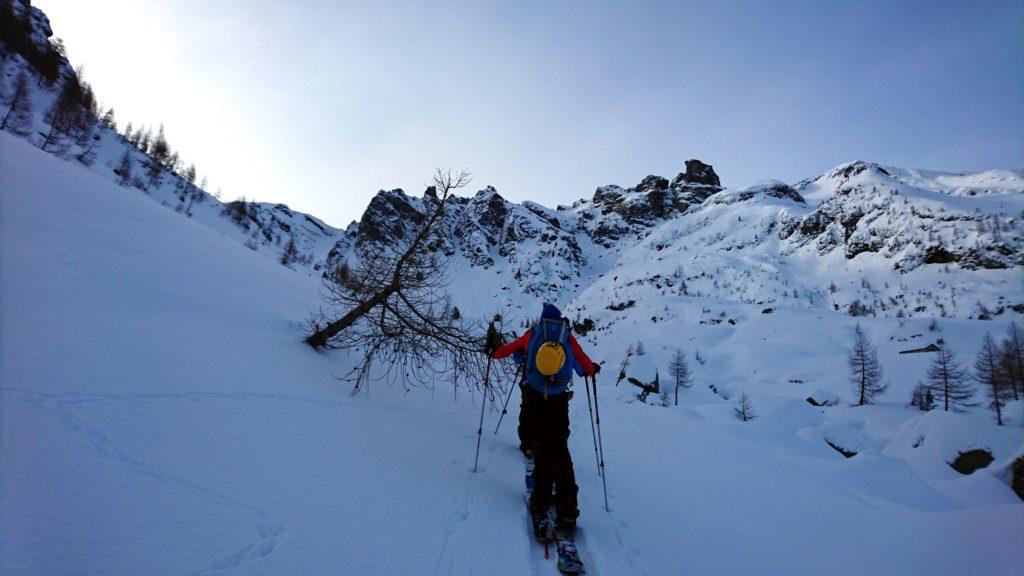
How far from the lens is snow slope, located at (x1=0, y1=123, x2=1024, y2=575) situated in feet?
7.43

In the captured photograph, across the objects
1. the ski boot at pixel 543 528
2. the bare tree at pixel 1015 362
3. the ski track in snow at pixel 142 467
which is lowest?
the ski boot at pixel 543 528

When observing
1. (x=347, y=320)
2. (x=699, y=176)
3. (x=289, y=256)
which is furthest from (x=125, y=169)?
(x=699, y=176)

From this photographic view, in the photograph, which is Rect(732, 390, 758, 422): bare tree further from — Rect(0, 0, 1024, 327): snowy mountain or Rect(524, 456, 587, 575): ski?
Rect(524, 456, 587, 575): ski

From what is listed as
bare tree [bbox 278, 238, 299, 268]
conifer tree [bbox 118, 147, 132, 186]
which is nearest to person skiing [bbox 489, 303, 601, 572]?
bare tree [bbox 278, 238, 299, 268]

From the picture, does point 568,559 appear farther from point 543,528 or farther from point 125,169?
point 125,169

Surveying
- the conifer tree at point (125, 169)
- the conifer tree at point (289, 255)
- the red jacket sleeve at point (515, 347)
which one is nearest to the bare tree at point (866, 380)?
the red jacket sleeve at point (515, 347)

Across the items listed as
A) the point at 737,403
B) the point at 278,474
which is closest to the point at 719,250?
the point at 737,403

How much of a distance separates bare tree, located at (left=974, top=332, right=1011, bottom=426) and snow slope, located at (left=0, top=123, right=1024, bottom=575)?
2001cm

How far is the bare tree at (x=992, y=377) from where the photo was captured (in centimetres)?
2019

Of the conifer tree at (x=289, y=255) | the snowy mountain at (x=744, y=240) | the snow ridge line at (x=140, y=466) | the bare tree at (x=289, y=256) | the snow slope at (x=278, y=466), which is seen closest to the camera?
the snow slope at (x=278, y=466)

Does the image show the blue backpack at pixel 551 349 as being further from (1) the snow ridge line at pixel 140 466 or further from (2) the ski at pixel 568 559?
(1) the snow ridge line at pixel 140 466

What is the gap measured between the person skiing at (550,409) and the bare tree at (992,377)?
29138 mm

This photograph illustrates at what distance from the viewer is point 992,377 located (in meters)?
20.6

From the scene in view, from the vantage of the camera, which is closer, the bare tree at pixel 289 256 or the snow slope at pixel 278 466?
the snow slope at pixel 278 466
